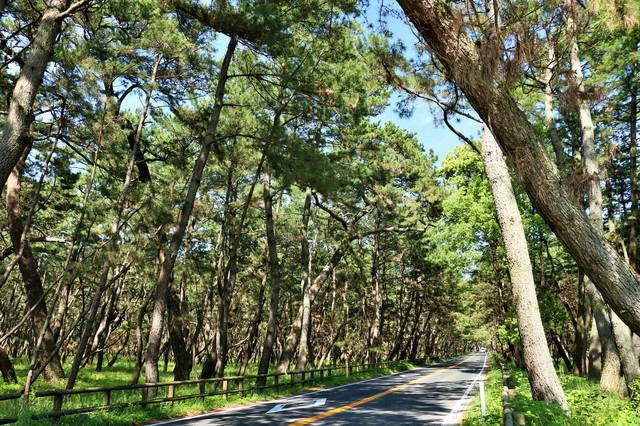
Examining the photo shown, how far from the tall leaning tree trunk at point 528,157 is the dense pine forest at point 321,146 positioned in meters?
0.02

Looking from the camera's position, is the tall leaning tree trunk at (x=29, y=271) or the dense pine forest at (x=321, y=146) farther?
the tall leaning tree trunk at (x=29, y=271)

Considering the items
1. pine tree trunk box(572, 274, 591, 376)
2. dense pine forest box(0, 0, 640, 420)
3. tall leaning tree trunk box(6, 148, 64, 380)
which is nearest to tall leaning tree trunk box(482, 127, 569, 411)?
dense pine forest box(0, 0, 640, 420)

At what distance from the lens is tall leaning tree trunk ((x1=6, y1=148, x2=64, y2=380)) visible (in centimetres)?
1588

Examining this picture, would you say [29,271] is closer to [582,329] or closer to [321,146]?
[321,146]

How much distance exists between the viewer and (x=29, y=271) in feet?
56.9

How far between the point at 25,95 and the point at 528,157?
760 centimetres

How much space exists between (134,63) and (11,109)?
28.7 ft

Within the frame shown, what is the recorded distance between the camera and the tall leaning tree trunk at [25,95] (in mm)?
6918

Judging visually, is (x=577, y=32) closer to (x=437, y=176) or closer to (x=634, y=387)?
(x=634, y=387)

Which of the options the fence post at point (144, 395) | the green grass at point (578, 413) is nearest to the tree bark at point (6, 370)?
the fence post at point (144, 395)

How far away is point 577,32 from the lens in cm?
505

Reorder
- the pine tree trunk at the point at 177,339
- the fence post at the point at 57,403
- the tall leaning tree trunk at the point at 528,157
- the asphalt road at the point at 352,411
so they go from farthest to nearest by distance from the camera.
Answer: the pine tree trunk at the point at 177,339, the asphalt road at the point at 352,411, the fence post at the point at 57,403, the tall leaning tree trunk at the point at 528,157

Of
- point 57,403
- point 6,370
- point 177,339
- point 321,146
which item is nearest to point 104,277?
point 57,403

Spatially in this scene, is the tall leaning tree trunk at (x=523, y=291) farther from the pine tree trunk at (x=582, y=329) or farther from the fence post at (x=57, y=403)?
the pine tree trunk at (x=582, y=329)
